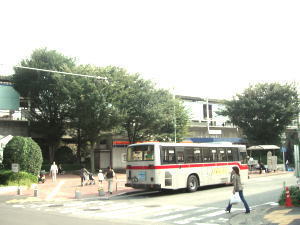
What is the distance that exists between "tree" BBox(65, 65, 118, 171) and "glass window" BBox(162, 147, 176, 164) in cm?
1607

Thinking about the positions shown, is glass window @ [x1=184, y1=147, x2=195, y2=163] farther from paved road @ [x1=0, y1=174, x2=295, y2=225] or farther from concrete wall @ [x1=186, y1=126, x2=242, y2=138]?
concrete wall @ [x1=186, y1=126, x2=242, y2=138]

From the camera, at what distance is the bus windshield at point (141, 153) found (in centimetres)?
2006

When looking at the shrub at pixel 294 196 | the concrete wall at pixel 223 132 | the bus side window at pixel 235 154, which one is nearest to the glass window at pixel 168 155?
the bus side window at pixel 235 154

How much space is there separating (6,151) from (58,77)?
10456mm

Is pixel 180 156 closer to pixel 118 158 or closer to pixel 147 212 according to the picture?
pixel 147 212

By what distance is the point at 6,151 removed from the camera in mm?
28125

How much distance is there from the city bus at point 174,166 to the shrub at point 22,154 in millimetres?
10713

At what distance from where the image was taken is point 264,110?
4891 cm

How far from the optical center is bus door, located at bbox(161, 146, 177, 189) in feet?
65.4

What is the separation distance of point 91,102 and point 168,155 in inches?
657

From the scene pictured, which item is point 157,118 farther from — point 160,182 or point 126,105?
point 160,182

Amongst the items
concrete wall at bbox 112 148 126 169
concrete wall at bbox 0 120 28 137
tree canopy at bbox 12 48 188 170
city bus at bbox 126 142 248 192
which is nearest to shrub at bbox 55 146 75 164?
tree canopy at bbox 12 48 188 170

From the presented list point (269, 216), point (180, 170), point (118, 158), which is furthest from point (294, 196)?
point (118, 158)

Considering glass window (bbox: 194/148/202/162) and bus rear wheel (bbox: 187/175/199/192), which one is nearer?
bus rear wheel (bbox: 187/175/199/192)
